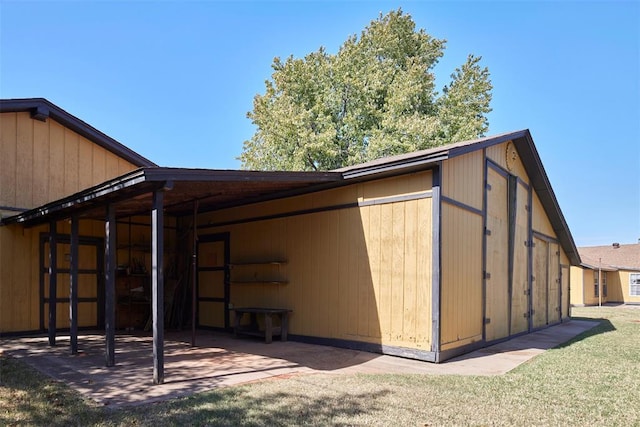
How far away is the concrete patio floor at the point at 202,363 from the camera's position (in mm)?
5019

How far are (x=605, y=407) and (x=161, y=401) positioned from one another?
14.5 feet

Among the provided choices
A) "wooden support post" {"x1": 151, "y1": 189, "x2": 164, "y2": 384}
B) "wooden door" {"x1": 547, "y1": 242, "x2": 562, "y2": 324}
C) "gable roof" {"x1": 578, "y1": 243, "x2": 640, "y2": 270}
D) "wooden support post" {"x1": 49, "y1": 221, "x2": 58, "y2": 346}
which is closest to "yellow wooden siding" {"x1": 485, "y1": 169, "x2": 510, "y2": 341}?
"wooden door" {"x1": 547, "y1": 242, "x2": 562, "y2": 324}

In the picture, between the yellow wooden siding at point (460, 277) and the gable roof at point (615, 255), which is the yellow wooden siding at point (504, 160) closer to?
the yellow wooden siding at point (460, 277)

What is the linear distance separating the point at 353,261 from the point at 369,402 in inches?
132

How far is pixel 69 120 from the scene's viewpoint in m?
9.75

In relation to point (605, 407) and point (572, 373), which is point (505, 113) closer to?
point (572, 373)

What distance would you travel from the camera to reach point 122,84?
11781 mm

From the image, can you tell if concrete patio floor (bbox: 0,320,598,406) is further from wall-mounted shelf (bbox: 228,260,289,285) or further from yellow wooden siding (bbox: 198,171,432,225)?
yellow wooden siding (bbox: 198,171,432,225)

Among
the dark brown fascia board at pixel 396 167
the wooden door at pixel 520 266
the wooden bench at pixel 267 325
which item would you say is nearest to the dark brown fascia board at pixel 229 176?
the dark brown fascia board at pixel 396 167

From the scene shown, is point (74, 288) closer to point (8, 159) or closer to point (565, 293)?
point (8, 159)

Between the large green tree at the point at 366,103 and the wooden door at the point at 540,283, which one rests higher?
the large green tree at the point at 366,103

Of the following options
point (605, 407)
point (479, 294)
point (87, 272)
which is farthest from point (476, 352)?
point (87, 272)

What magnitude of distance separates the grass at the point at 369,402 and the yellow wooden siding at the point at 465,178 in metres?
2.81

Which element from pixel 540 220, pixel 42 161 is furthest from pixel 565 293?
pixel 42 161
